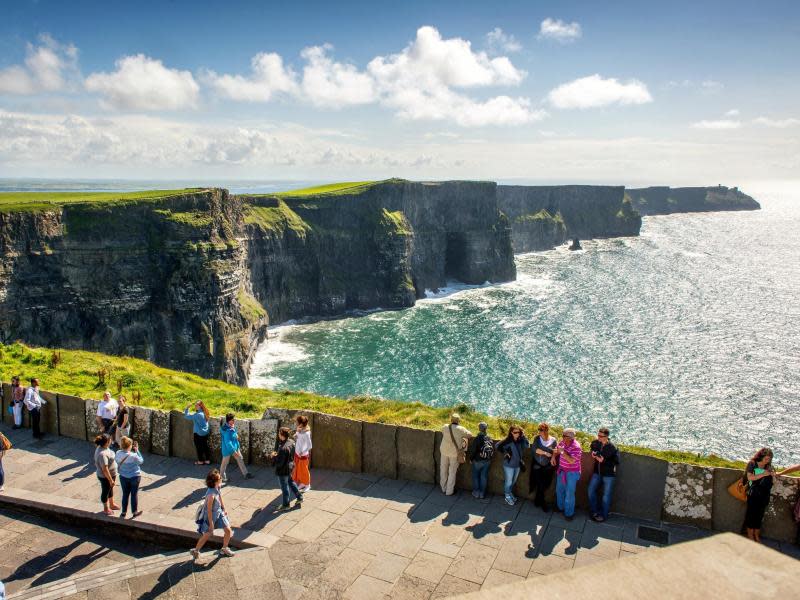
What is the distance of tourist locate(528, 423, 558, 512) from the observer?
Answer: 13516 mm

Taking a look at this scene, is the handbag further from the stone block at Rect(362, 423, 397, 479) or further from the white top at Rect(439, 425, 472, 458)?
the stone block at Rect(362, 423, 397, 479)

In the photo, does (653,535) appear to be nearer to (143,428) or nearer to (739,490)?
(739,490)

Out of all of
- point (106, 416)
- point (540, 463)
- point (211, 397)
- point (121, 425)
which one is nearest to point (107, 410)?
point (106, 416)

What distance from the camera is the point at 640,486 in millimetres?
13281

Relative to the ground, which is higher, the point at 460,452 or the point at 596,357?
the point at 460,452

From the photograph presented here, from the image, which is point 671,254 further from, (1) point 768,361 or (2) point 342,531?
(2) point 342,531

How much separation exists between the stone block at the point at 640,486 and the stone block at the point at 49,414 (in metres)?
17.5

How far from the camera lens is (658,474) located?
13.1 meters

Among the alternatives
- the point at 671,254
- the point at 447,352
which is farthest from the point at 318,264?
the point at 671,254

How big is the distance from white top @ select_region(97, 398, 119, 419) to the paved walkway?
155 centimetres

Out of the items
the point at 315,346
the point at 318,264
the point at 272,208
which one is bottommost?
the point at 315,346

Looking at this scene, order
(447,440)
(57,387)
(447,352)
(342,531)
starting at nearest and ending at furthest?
(342,531)
(447,440)
(57,387)
(447,352)

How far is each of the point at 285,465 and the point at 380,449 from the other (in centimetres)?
295

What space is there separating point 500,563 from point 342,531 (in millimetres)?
3675
